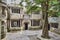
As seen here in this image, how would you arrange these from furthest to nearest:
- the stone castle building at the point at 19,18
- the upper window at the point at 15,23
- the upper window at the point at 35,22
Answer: the upper window at the point at 35,22 < the upper window at the point at 15,23 < the stone castle building at the point at 19,18

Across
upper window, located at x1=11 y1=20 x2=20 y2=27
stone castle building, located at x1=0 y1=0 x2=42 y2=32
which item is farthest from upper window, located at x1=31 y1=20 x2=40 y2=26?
upper window, located at x1=11 y1=20 x2=20 y2=27

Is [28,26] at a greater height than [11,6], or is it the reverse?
[11,6]

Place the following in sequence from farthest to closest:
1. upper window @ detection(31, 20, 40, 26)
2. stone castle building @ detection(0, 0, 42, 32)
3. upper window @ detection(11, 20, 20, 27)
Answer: upper window @ detection(31, 20, 40, 26), upper window @ detection(11, 20, 20, 27), stone castle building @ detection(0, 0, 42, 32)

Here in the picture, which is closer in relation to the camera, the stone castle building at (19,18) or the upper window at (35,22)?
the stone castle building at (19,18)

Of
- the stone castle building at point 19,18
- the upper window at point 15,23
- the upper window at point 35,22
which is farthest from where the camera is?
the upper window at point 35,22

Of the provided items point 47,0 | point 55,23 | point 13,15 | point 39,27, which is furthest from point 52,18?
point 47,0

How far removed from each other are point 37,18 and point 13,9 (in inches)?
293

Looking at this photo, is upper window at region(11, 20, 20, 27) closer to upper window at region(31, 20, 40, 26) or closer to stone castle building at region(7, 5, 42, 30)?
stone castle building at region(7, 5, 42, 30)

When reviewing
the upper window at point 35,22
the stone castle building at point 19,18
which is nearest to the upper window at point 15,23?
the stone castle building at point 19,18

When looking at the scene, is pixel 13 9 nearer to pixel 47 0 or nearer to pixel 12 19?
pixel 12 19

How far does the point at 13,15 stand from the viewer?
3422 centimetres

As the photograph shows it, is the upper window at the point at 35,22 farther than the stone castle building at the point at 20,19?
Yes

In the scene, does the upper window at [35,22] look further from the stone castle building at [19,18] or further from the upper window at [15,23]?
the upper window at [15,23]

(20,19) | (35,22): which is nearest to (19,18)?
(20,19)
